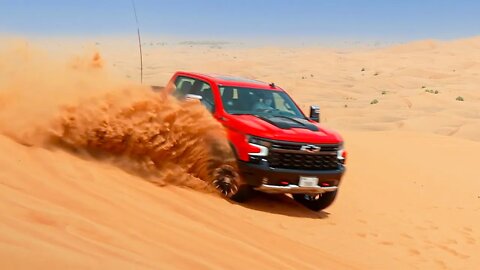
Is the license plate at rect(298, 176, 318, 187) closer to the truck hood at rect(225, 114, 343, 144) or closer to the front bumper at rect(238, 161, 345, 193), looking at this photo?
the front bumper at rect(238, 161, 345, 193)

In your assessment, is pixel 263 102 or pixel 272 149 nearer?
pixel 272 149

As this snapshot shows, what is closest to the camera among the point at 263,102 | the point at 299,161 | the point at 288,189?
the point at 288,189

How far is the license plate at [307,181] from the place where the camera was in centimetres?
724

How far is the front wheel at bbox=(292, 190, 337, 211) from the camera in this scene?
8.03 meters

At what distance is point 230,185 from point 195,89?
2054 mm

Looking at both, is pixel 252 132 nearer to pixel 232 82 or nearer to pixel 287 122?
pixel 287 122

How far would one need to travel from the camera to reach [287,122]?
306 inches

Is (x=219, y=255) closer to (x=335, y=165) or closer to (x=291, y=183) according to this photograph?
(x=291, y=183)

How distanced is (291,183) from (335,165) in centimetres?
85

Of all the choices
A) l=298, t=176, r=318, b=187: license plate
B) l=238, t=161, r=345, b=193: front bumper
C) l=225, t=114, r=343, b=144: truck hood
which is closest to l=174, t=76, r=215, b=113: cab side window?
l=225, t=114, r=343, b=144: truck hood

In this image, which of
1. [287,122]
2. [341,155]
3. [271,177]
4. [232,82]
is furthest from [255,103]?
[271,177]

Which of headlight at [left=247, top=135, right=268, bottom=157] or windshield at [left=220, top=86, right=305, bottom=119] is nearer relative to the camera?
headlight at [left=247, top=135, right=268, bottom=157]

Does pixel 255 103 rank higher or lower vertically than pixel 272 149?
higher

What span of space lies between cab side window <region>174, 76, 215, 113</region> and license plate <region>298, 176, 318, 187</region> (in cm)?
172
